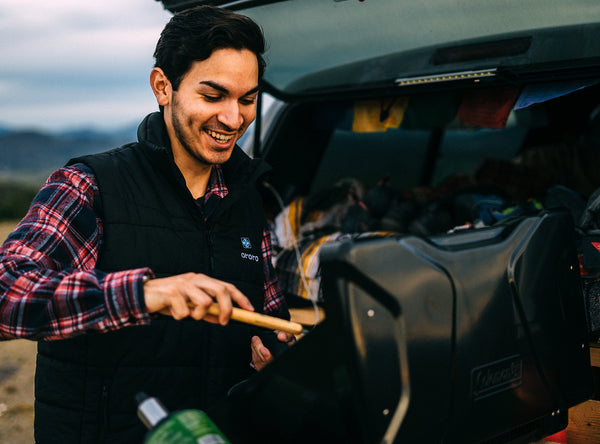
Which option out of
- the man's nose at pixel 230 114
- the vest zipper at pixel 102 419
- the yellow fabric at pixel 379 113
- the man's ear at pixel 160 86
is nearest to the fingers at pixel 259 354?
the vest zipper at pixel 102 419

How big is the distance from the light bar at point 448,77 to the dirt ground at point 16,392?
327cm

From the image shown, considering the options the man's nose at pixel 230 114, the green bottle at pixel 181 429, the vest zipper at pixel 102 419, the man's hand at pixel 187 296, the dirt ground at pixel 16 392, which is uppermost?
the man's nose at pixel 230 114

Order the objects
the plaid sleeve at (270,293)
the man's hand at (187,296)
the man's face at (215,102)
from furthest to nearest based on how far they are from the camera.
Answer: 1. the plaid sleeve at (270,293)
2. the man's face at (215,102)
3. the man's hand at (187,296)

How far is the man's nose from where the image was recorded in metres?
1.49

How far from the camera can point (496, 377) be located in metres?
0.97

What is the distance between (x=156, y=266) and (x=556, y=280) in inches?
42.0

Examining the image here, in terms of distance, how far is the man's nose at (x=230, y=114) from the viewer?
4.88 ft

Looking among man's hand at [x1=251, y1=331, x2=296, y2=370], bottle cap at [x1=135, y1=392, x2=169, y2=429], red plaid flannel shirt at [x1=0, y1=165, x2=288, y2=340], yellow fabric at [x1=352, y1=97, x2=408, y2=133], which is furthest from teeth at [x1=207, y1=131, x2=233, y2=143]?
yellow fabric at [x1=352, y1=97, x2=408, y2=133]

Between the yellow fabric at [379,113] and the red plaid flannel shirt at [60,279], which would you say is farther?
the yellow fabric at [379,113]

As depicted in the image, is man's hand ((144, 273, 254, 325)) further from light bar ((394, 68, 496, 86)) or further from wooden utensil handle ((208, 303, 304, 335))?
light bar ((394, 68, 496, 86))

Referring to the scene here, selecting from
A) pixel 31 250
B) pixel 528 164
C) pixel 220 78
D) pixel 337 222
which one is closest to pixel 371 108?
pixel 337 222

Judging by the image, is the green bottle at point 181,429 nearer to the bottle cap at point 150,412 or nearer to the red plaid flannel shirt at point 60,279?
the bottle cap at point 150,412

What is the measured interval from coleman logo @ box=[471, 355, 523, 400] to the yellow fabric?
2.62 m

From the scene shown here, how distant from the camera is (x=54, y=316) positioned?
0.99 metres
